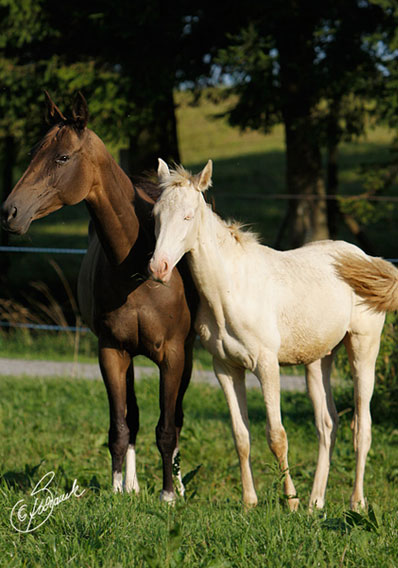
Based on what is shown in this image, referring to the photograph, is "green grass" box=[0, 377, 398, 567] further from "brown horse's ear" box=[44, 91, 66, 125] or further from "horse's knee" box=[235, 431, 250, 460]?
"brown horse's ear" box=[44, 91, 66, 125]

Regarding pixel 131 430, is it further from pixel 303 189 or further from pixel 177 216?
pixel 303 189

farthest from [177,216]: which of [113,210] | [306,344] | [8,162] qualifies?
[8,162]

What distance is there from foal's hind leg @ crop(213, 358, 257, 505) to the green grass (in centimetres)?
14

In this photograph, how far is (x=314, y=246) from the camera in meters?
4.68

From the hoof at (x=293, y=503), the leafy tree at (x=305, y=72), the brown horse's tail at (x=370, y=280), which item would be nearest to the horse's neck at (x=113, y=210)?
the brown horse's tail at (x=370, y=280)

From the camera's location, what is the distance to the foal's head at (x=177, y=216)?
3461mm

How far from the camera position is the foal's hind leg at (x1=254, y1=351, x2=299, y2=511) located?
12.9ft

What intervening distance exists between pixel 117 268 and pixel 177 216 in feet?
2.17

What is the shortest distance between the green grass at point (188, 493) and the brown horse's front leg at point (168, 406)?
0.13 m

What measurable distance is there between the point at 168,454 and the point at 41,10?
31.9 ft

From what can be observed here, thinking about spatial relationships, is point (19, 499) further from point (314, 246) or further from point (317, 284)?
point (314, 246)

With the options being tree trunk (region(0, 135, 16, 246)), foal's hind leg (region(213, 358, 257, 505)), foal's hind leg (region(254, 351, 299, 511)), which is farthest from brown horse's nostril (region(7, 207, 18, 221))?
tree trunk (region(0, 135, 16, 246))

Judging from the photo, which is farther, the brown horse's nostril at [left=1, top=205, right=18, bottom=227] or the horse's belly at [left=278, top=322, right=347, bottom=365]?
the horse's belly at [left=278, top=322, right=347, bottom=365]

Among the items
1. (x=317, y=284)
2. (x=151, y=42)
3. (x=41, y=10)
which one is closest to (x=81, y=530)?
(x=317, y=284)
